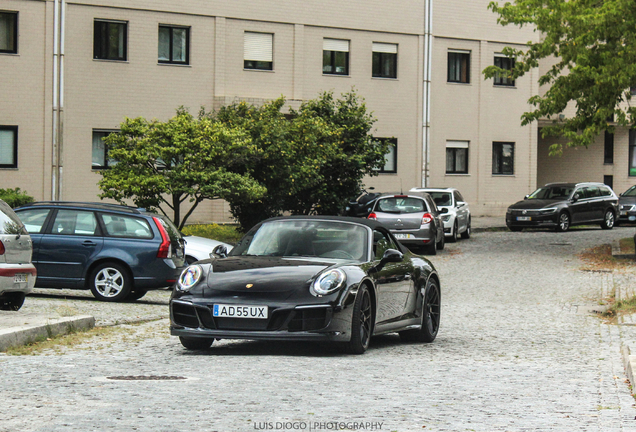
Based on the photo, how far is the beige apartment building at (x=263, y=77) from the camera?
31312 millimetres

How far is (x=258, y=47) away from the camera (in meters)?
34.8

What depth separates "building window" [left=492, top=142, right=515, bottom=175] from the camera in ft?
133

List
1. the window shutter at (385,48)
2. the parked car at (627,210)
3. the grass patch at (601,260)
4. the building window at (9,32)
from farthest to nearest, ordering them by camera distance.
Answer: the window shutter at (385,48), the parked car at (627,210), the building window at (9,32), the grass patch at (601,260)

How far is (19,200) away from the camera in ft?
89.6

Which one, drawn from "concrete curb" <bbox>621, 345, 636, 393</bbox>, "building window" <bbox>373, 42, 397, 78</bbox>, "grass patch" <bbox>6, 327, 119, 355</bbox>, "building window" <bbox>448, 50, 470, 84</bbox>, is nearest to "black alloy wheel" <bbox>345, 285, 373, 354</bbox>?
"concrete curb" <bbox>621, 345, 636, 393</bbox>

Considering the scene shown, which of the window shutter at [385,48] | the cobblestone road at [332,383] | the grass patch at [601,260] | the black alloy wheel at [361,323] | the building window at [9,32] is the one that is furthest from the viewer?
the window shutter at [385,48]

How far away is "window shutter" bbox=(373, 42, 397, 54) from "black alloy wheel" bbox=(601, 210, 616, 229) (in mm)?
10018

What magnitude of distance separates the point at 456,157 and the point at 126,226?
25.9m

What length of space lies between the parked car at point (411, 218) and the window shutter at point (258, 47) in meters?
11.6

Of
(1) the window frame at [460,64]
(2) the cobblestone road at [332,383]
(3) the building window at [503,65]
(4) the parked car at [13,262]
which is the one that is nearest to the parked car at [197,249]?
(2) the cobblestone road at [332,383]

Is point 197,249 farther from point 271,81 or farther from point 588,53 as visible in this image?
point 271,81

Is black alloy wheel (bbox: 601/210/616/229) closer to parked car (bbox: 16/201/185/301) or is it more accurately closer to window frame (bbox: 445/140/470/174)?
window frame (bbox: 445/140/470/174)

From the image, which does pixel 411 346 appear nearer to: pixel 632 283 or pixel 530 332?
pixel 530 332

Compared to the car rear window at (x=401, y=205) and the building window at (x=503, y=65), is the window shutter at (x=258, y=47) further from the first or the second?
the car rear window at (x=401, y=205)
